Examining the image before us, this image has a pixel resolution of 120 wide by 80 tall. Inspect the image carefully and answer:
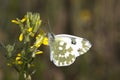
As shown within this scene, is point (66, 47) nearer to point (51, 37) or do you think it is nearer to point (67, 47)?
point (67, 47)

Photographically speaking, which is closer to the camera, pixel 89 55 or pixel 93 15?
pixel 89 55

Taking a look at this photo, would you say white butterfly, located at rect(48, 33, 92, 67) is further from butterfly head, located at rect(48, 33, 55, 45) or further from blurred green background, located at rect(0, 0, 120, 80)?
blurred green background, located at rect(0, 0, 120, 80)

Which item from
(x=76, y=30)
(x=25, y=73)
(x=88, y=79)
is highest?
(x=25, y=73)

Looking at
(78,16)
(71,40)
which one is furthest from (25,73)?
(78,16)

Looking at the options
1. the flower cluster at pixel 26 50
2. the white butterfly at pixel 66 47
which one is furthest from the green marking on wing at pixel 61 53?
the flower cluster at pixel 26 50

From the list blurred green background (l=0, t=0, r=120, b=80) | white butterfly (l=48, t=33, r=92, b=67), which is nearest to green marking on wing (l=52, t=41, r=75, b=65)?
white butterfly (l=48, t=33, r=92, b=67)

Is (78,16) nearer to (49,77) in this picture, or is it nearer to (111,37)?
(111,37)

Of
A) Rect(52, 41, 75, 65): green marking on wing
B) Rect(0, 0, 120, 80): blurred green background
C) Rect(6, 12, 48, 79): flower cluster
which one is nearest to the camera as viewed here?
Rect(6, 12, 48, 79): flower cluster

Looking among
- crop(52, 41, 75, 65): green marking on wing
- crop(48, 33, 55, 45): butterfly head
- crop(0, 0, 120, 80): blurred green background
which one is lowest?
crop(0, 0, 120, 80): blurred green background
